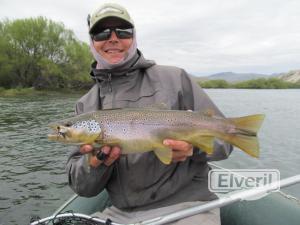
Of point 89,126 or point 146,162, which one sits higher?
point 89,126

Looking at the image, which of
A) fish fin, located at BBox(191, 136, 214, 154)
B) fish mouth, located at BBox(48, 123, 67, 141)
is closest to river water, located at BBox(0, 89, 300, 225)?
fish mouth, located at BBox(48, 123, 67, 141)

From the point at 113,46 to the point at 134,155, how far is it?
1.06m

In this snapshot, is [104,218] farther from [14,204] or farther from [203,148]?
[14,204]

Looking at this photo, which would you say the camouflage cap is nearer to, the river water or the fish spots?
the fish spots

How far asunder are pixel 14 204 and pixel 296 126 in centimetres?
1414

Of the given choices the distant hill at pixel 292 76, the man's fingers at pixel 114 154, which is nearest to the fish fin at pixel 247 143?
the man's fingers at pixel 114 154

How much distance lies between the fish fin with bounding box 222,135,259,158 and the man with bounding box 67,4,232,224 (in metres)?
0.28

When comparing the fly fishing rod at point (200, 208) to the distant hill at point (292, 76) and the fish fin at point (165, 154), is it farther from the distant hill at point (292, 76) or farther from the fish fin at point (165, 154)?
the distant hill at point (292, 76)

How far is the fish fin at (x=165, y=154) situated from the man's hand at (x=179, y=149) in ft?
0.17

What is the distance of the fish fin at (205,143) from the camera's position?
10.2 ft

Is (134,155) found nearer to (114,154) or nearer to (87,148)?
(114,154)

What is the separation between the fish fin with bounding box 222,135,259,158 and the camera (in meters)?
3.00

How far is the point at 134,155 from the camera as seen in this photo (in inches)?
131

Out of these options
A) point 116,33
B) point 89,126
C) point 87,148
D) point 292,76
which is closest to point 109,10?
point 116,33
